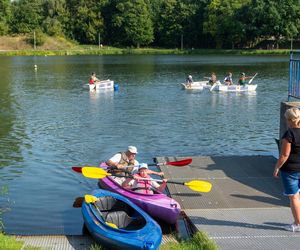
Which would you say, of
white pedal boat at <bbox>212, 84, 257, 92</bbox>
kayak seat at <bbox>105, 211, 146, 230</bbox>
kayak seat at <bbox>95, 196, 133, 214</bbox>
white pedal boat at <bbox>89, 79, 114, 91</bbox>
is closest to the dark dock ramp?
Result: kayak seat at <bbox>105, 211, 146, 230</bbox>

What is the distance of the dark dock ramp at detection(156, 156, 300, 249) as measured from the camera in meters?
8.21

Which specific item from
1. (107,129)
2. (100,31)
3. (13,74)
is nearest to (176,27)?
(100,31)

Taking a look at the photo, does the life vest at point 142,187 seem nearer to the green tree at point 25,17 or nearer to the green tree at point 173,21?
the green tree at point 173,21

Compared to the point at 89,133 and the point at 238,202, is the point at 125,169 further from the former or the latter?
the point at 89,133

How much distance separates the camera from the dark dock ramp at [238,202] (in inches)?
323

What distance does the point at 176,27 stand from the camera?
114 m

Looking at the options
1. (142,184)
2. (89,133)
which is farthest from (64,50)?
(142,184)

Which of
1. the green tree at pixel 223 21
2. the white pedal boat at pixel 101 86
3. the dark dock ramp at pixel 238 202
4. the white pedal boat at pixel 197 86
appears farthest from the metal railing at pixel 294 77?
the green tree at pixel 223 21

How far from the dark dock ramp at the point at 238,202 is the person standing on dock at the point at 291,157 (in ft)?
2.74

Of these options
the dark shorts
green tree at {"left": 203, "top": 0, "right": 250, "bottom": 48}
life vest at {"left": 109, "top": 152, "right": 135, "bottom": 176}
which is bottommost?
life vest at {"left": 109, "top": 152, "right": 135, "bottom": 176}

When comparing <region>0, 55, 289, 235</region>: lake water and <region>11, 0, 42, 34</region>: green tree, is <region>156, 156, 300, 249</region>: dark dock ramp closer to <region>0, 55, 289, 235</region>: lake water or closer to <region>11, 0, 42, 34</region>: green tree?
<region>0, 55, 289, 235</region>: lake water

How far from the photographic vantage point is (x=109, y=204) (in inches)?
368

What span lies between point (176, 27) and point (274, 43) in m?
22.7

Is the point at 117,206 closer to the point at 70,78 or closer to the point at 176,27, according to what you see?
the point at 70,78
